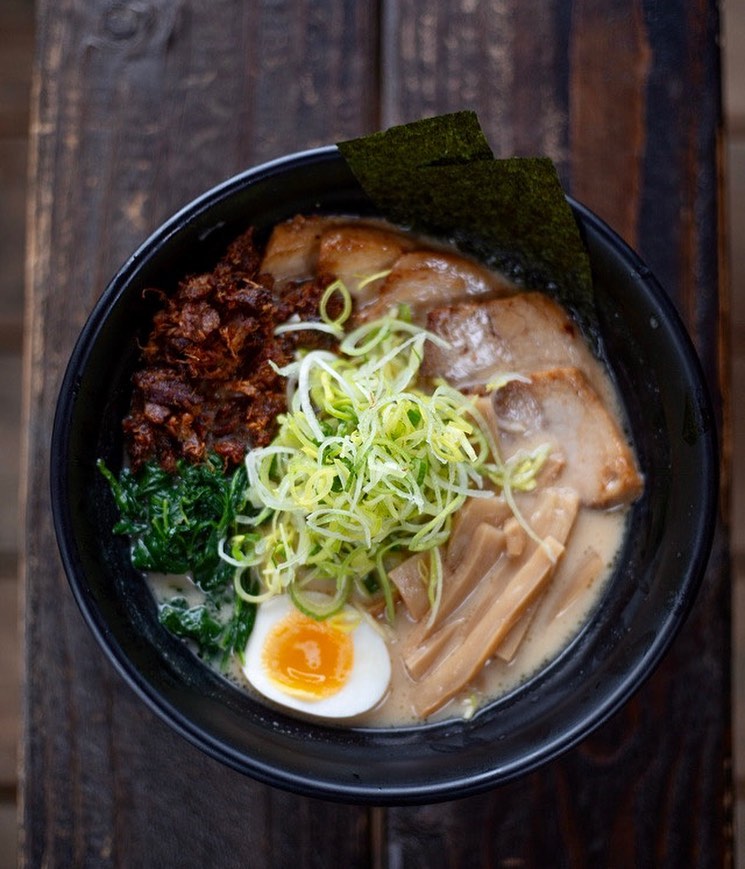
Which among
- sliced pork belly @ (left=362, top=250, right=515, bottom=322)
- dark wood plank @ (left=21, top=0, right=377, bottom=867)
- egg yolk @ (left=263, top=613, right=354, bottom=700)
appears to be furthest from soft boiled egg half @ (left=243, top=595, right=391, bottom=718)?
sliced pork belly @ (left=362, top=250, right=515, bottom=322)

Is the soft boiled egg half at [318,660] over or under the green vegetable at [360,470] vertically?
under

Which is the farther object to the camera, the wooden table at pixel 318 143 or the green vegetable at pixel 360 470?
the wooden table at pixel 318 143

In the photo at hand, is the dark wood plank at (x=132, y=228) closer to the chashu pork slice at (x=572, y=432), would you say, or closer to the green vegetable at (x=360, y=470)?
the green vegetable at (x=360, y=470)

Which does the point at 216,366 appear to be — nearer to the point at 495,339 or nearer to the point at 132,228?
the point at 132,228

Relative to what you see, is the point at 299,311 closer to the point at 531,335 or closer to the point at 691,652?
the point at 531,335

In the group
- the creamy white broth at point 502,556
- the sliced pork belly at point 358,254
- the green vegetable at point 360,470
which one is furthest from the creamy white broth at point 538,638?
the sliced pork belly at point 358,254

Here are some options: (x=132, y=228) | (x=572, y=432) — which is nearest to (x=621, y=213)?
(x=572, y=432)
